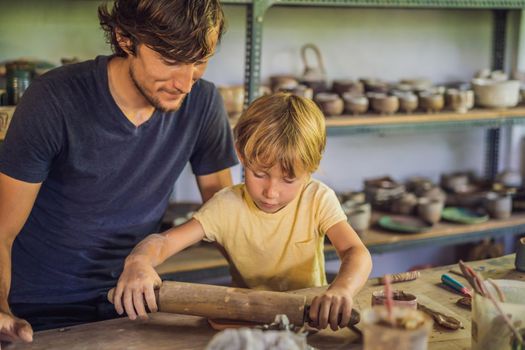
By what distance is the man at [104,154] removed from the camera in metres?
1.82

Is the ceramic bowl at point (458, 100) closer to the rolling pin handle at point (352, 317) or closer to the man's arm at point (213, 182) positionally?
the man's arm at point (213, 182)

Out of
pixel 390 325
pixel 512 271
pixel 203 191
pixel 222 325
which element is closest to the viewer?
pixel 390 325

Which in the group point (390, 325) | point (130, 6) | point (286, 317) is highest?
point (130, 6)

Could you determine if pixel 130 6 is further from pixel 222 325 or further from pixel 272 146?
pixel 222 325

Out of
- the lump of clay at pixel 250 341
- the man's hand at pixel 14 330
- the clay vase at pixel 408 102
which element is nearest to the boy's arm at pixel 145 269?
the man's hand at pixel 14 330

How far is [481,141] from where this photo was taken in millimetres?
4258

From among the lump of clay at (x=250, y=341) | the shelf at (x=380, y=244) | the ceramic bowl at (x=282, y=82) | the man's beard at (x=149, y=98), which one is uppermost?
the man's beard at (x=149, y=98)

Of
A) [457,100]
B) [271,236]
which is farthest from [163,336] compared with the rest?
[457,100]

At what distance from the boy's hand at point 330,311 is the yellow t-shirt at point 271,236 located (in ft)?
1.34

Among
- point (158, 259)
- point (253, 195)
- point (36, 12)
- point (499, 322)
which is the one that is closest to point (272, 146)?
point (253, 195)

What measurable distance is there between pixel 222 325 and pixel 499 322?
57cm

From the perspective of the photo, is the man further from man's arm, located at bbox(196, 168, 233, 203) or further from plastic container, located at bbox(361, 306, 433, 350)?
plastic container, located at bbox(361, 306, 433, 350)

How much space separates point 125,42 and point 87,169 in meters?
0.35

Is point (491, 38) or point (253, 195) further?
point (491, 38)
